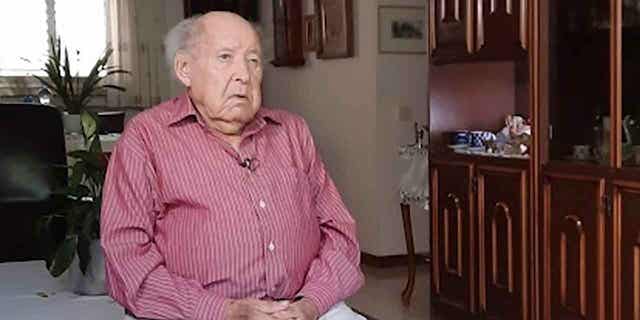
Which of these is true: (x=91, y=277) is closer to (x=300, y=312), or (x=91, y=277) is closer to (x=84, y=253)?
(x=84, y=253)

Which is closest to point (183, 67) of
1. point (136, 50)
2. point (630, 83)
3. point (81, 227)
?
point (81, 227)

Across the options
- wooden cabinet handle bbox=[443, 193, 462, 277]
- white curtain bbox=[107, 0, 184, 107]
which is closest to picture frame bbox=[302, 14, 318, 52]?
white curtain bbox=[107, 0, 184, 107]

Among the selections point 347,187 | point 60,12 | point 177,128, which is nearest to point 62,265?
point 177,128

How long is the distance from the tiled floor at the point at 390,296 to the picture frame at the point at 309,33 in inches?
59.7

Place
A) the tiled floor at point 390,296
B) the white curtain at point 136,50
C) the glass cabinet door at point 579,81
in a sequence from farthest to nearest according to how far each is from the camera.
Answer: the white curtain at point 136,50 → the tiled floor at point 390,296 → the glass cabinet door at point 579,81

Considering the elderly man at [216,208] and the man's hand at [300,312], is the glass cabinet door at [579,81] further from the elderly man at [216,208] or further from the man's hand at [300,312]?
the man's hand at [300,312]

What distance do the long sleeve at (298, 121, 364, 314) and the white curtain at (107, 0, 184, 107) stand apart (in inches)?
196

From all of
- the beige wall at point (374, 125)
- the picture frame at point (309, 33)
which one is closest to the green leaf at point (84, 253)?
the beige wall at point (374, 125)

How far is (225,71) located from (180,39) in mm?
120

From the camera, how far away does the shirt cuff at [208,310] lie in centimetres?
150

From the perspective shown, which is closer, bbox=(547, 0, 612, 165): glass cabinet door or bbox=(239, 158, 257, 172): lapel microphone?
bbox=(239, 158, 257, 172): lapel microphone

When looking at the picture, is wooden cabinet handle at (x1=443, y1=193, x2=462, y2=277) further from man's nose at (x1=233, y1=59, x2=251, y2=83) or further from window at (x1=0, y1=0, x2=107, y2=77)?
window at (x1=0, y1=0, x2=107, y2=77)

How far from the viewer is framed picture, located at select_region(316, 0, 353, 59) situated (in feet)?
15.9

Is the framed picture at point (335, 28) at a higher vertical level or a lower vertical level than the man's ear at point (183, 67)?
higher
